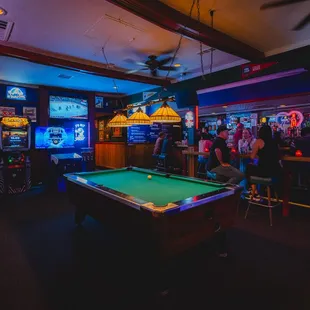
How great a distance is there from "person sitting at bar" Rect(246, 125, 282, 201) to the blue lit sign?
615cm

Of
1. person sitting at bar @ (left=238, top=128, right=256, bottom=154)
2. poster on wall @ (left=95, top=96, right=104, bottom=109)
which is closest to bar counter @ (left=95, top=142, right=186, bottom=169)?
poster on wall @ (left=95, top=96, right=104, bottom=109)

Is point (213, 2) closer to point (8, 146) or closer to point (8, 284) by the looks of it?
point (8, 284)

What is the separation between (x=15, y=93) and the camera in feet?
21.6

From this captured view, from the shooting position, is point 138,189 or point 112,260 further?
point 138,189

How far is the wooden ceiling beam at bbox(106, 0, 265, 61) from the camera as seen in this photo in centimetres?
252

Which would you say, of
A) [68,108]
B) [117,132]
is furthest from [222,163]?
[117,132]

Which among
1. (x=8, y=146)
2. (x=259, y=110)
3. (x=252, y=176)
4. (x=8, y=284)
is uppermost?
(x=259, y=110)

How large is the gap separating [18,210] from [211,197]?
3799mm

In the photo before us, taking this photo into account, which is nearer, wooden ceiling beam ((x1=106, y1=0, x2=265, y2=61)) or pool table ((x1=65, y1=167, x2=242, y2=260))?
pool table ((x1=65, y1=167, x2=242, y2=260))

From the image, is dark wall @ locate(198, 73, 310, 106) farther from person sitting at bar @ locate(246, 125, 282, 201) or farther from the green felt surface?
the green felt surface

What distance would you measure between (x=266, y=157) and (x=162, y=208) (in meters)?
Result: 2.64

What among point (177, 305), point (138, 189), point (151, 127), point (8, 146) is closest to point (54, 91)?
point (8, 146)

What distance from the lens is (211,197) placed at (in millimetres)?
2316

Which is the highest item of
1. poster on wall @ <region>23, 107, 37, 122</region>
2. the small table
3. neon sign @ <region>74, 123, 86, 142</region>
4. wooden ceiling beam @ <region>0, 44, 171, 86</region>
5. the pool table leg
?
wooden ceiling beam @ <region>0, 44, 171, 86</region>
